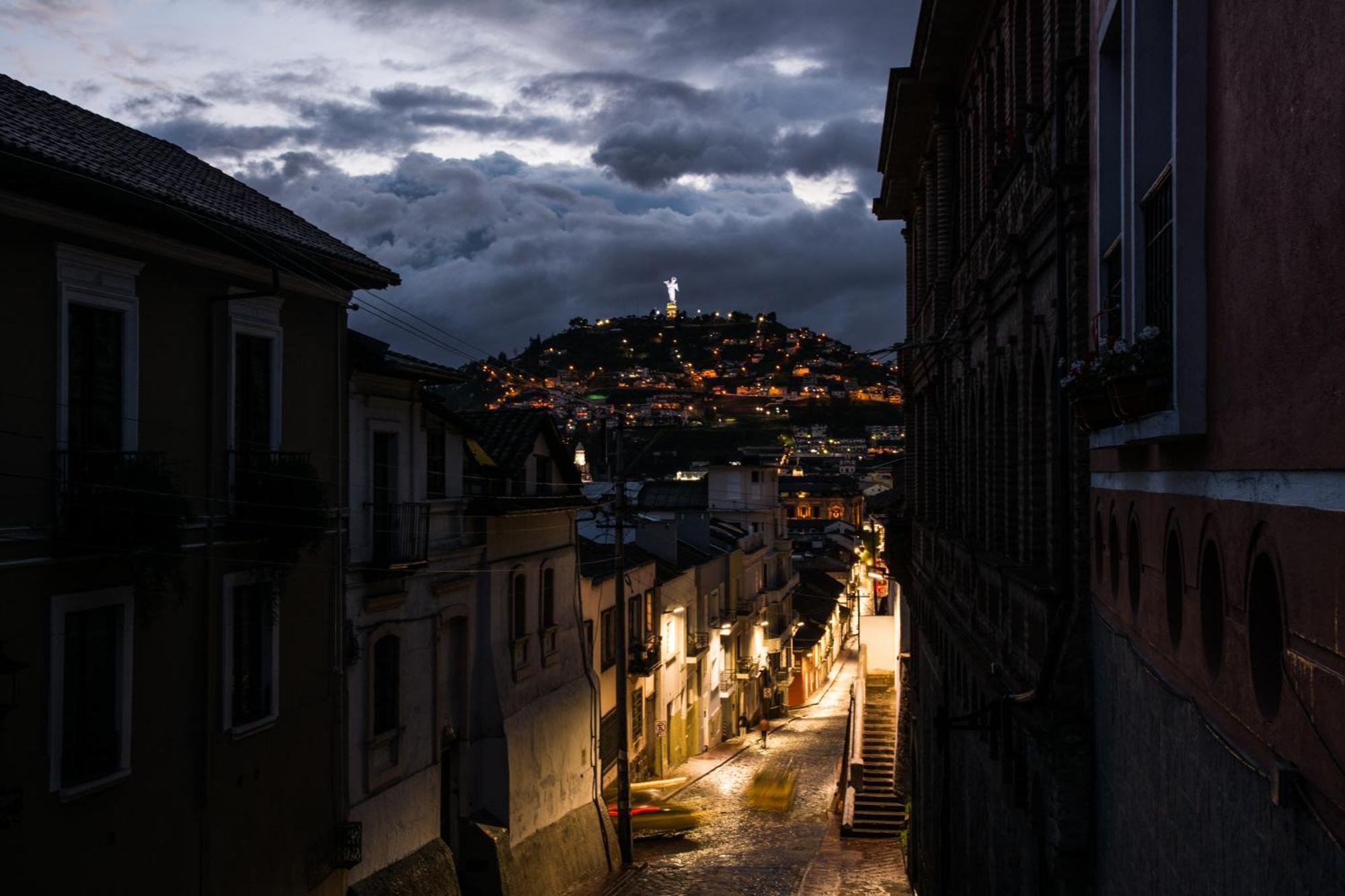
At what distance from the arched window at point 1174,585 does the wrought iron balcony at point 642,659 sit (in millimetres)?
29458

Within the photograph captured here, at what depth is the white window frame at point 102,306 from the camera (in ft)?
42.3

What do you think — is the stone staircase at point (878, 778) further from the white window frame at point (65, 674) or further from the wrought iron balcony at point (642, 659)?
the white window frame at point (65, 674)

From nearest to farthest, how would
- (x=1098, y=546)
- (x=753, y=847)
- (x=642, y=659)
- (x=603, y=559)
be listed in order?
1. (x=1098, y=546)
2. (x=753, y=847)
3. (x=603, y=559)
4. (x=642, y=659)

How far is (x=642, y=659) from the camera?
37.1 metres

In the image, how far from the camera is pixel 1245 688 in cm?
624

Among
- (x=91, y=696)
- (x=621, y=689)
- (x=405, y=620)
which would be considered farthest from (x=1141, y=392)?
(x=621, y=689)

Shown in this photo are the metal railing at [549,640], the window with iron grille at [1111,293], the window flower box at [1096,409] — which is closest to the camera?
the window flower box at [1096,409]

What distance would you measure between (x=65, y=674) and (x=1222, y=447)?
11409 millimetres

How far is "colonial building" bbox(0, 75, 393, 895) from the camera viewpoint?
12539 millimetres

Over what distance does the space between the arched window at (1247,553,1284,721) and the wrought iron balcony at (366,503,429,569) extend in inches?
604

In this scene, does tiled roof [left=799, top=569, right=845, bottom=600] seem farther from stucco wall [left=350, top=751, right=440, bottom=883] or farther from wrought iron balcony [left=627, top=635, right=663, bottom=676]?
stucco wall [left=350, top=751, right=440, bottom=883]

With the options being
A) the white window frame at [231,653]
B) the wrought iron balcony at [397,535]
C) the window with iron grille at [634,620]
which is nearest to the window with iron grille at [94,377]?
the white window frame at [231,653]

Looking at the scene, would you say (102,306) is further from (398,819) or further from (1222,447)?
(1222,447)

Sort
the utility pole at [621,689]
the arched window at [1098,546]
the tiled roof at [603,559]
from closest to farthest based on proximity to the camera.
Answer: the arched window at [1098,546]
the utility pole at [621,689]
the tiled roof at [603,559]
